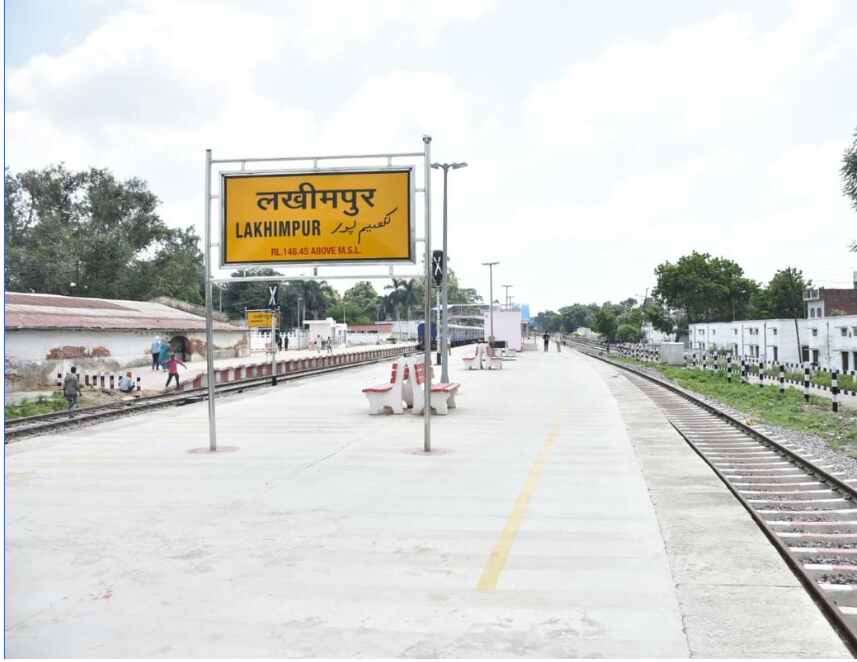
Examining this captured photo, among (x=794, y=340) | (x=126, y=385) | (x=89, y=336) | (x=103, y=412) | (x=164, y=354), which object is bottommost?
(x=103, y=412)

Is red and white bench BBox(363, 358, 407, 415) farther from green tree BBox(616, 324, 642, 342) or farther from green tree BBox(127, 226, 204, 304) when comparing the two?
→ green tree BBox(616, 324, 642, 342)

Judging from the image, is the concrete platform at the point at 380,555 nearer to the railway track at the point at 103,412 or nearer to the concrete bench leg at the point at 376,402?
the railway track at the point at 103,412

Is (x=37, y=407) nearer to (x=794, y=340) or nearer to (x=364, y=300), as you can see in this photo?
(x=794, y=340)

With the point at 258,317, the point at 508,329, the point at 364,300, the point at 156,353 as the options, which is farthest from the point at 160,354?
the point at 364,300

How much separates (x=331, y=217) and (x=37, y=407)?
14.2 m

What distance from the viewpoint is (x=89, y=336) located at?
32.5m

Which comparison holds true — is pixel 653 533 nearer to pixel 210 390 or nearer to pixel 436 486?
pixel 436 486

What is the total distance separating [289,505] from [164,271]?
6807 centimetres

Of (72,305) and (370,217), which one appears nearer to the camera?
(370,217)

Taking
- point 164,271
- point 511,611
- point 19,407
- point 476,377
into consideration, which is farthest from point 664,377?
point 164,271

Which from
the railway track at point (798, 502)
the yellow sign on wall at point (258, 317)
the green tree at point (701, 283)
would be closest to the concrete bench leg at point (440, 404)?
the railway track at point (798, 502)

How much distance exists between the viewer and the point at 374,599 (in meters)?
5.61

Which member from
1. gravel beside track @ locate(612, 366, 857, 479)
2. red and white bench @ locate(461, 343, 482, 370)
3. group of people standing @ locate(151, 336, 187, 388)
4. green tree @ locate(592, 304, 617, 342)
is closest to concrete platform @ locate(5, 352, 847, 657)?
gravel beside track @ locate(612, 366, 857, 479)

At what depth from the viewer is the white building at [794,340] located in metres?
57.6
